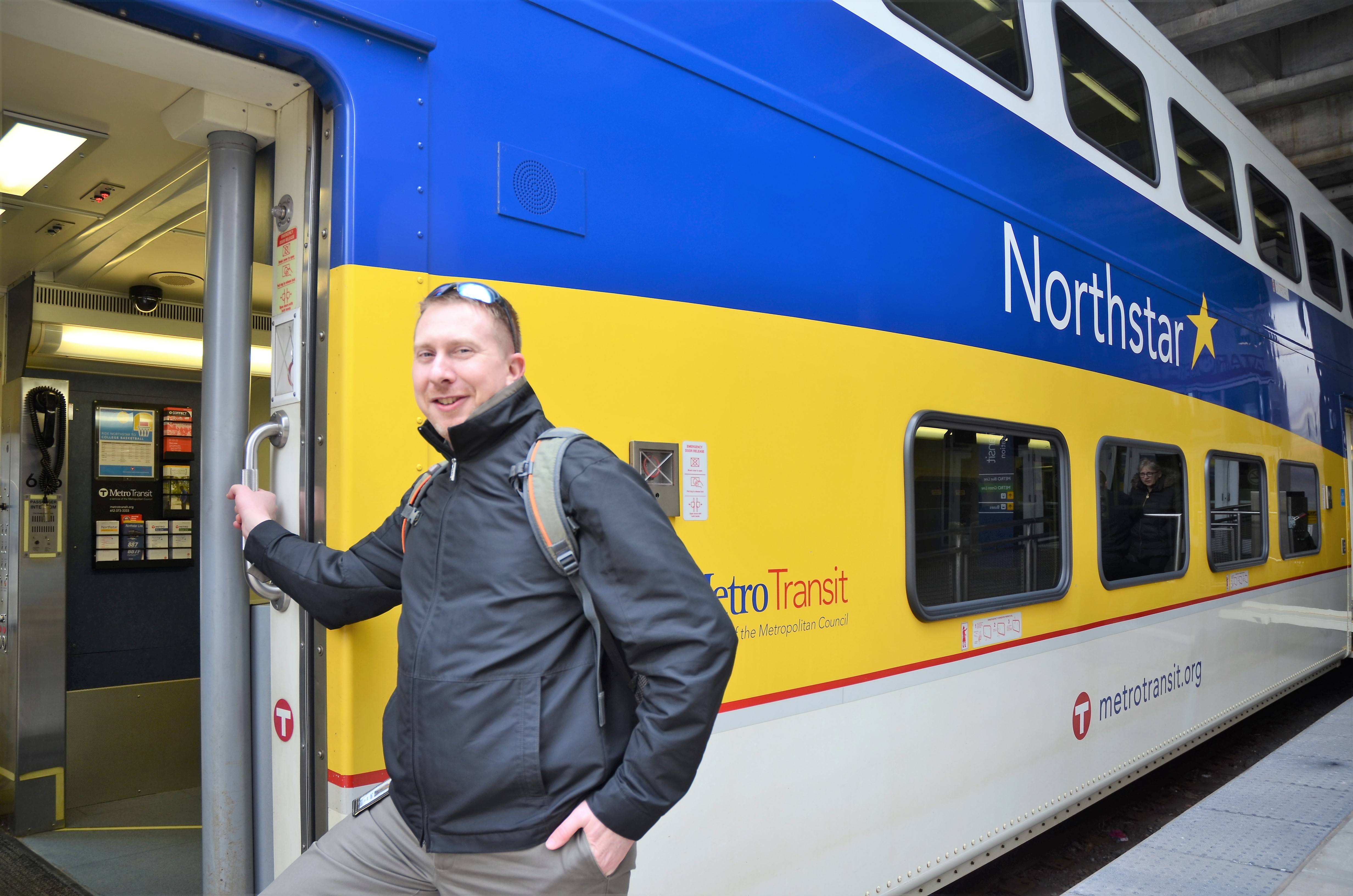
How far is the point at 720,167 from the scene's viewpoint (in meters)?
2.52

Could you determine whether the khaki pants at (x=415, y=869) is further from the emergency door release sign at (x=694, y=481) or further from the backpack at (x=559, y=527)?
the emergency door release sign at (x=694, y=481)

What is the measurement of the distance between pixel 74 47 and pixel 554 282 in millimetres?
967

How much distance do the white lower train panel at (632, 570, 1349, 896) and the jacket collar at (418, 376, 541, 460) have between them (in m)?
1.13

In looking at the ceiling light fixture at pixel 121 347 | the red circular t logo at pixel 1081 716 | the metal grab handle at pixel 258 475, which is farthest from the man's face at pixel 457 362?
the red circular t logo at pixel 1081 716

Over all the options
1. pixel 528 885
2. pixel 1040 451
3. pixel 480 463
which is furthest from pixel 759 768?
pixel 1040 451

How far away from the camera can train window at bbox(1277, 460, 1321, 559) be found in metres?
6.50

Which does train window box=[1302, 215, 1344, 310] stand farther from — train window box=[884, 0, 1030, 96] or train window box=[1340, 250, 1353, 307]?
train window box=[884, 0, 1030, 96]

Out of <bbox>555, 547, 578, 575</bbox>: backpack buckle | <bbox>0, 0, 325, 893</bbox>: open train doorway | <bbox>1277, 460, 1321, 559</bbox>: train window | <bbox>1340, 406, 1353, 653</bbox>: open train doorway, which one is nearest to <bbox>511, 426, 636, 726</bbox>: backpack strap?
<bbox>555, 547, 578, 575</bbox>: backpack buckle

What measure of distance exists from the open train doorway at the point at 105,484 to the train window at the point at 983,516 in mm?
2101

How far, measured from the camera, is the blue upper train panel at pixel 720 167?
6.11ft

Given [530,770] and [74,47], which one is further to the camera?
[74,47]

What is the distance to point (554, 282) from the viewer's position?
6.91ft

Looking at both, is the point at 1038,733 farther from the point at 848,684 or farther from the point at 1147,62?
the point at 1147,62

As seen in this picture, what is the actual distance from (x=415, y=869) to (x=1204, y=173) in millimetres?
5743
